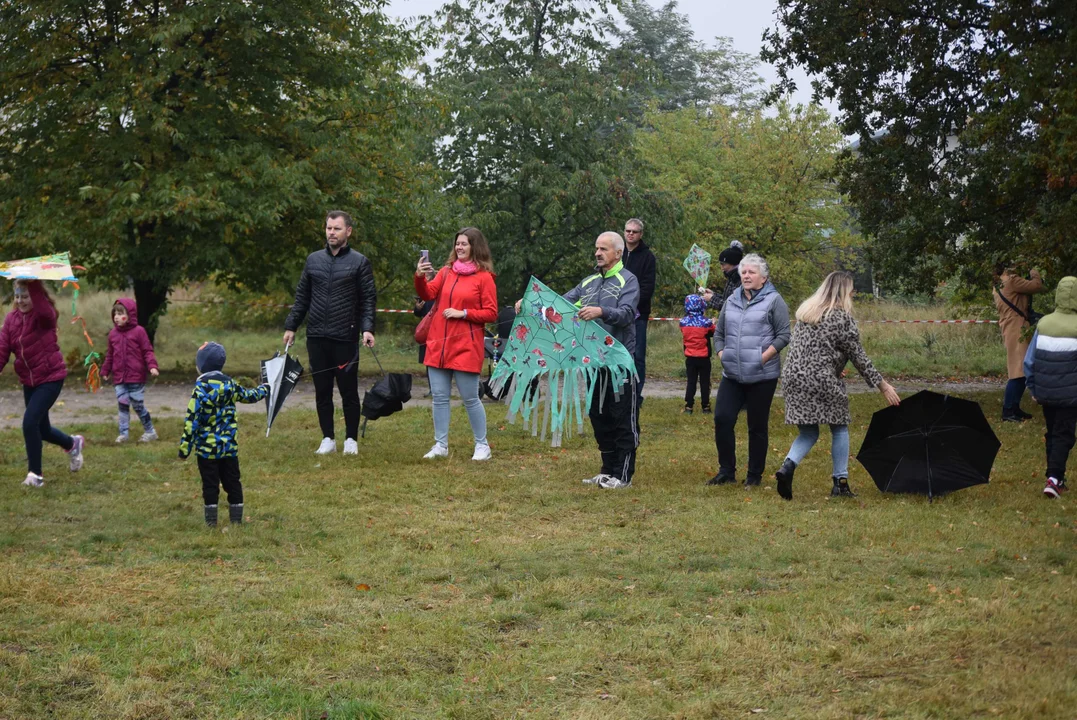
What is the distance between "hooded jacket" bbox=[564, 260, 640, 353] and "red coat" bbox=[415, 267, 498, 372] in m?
1.23

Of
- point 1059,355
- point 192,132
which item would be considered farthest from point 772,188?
point 1059,355

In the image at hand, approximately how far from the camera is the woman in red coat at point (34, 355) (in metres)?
9.59

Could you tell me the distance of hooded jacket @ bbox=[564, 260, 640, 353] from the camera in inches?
376

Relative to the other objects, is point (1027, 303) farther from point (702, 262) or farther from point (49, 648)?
point (49, 648)


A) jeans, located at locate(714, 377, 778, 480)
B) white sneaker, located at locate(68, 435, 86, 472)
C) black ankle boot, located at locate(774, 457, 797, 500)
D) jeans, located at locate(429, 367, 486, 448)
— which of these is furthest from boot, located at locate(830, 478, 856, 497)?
white sneaker, located at locate(68, 435, 86, 472)

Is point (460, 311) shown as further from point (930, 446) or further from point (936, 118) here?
point (936, 118)

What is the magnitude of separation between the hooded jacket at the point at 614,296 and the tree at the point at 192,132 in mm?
10128

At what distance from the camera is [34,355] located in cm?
959

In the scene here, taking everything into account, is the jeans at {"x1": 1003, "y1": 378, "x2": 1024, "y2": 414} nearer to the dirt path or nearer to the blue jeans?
the dirt path

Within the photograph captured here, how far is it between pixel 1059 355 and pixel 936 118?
8537 mm

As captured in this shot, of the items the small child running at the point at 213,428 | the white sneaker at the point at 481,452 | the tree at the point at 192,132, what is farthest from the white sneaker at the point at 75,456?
the tree at the point at 192,132

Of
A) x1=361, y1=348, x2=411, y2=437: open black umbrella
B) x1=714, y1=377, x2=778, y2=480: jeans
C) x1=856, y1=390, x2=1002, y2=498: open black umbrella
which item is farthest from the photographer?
x1=361, y1=348, x2=411, y2=437: open black umbrella

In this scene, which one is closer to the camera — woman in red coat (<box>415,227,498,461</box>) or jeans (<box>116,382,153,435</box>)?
woman in red coat (<box>415,227,498,461</box>)

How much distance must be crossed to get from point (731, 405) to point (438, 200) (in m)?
13.6
